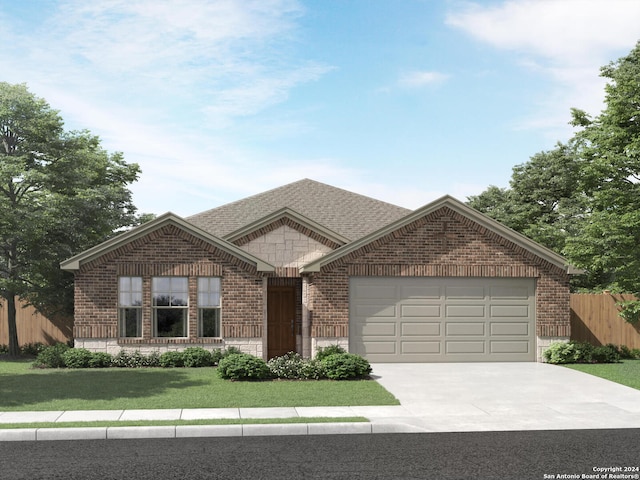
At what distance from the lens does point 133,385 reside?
52.8 ft

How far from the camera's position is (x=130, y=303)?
823 inches

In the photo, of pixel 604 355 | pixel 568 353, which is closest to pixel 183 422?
pixel 568 353

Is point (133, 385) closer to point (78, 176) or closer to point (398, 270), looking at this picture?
point (398, 270)

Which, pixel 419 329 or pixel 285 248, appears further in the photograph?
pixel 285 248

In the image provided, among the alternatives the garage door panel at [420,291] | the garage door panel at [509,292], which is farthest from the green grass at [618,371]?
the garage door panel at [420,291]

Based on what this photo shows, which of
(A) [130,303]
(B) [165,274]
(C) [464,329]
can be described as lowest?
(C) [464,329]

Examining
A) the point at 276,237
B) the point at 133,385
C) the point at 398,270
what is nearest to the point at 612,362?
the point at 398,270

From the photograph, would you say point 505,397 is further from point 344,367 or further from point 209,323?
point 209,323

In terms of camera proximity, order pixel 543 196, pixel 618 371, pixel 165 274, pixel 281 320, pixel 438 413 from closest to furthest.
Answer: pixel 438 413 → pixel 618 371 → pixel 165 274 → pixel 281 320 → pixel 543 196

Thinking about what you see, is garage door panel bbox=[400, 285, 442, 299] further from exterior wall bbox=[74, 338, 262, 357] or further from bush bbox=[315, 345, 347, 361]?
exterior wall bbox=[74, 338, 262, 357]

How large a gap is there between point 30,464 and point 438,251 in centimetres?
1449

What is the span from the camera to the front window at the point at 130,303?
821 inches

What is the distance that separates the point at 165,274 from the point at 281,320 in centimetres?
431

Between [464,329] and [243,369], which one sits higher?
[464,329]
